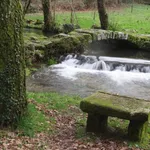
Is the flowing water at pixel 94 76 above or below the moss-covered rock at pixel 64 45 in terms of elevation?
below

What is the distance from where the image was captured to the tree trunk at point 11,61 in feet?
18.9

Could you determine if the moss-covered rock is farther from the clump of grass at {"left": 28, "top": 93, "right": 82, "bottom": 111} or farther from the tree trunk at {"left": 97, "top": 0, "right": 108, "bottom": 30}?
the clump of grass at {"left": 28, "top": 93, "right": 82, "bottom": 111}

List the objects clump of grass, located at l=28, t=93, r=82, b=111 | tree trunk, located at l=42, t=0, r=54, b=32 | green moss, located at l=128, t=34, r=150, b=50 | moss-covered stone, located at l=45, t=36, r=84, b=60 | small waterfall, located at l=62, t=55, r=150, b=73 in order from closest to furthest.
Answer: clump of grass, located at l=28, t=93, r=82, b=111 < small waterfall, located at l=62, t=55, r=150, b=73 < moss-covered stone, located at l=45, t=36, r=84, b=60 < green moss, located at l=128, t=34, r=150, b=50 < tree trunk, located at l=42, t=0, r=54, b=32

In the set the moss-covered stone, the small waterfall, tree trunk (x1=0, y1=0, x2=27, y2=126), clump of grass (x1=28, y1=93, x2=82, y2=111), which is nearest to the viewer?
tree trunk (x1=0, y1=0, x2=27, y2=126)

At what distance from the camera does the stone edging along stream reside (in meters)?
14.4

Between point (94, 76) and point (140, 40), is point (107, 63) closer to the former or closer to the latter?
point (94, 76)

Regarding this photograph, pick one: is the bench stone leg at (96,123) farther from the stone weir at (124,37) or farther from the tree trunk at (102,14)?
the tree trunk at (102,14)

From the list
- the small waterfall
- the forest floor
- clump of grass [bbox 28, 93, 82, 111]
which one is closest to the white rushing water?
the small waterfall

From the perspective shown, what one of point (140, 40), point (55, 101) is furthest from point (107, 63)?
point (55, 101)

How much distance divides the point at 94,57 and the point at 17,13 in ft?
30.7

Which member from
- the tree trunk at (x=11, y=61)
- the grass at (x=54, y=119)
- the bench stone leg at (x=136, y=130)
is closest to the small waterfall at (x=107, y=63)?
the grass at (x=54, y=119)

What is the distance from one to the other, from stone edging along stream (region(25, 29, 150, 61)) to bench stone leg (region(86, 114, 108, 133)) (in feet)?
24.4

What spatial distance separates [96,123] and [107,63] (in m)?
8.13

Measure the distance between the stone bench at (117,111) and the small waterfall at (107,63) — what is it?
7.51m
